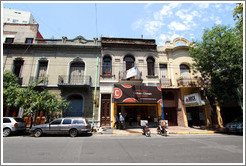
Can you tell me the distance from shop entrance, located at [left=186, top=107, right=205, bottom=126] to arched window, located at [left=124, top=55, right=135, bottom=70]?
9.05m

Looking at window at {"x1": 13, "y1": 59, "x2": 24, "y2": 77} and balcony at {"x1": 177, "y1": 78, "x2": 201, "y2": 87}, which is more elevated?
window at {"x1": 13, "y1": 59, "x2": 24, "y2": 77}

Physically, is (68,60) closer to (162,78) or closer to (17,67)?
(17,67)

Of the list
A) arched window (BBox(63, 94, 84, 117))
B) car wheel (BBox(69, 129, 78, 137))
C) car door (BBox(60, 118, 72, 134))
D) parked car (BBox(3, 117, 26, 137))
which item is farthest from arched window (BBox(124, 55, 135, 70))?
parked car (BBox(3, 117, 26, 137))

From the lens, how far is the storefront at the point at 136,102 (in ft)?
44.3

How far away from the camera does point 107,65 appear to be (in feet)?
52.2

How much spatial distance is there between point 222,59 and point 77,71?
15.4 m

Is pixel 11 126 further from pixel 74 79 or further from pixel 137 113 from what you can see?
pixel 137 113

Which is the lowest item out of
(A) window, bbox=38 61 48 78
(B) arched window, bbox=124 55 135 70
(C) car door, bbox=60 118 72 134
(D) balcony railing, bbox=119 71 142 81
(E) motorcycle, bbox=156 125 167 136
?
(E) motorcycle, bbox=156 125 167 136

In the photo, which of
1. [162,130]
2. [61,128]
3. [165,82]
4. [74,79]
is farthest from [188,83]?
[61,128]

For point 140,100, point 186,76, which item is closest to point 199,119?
point 186,76

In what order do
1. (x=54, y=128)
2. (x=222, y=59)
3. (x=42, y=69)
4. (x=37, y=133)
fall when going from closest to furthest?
(x=37, y=133) → (x=54, y=128) → (x=222, y=59) → (x=42, y=69)

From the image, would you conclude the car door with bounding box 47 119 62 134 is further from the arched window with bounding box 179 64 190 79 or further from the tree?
the arched window with bounding box 179 64 190 79

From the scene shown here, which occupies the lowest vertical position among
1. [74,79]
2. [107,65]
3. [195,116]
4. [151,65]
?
[195,116]

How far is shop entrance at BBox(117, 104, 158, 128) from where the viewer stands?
15028mm
